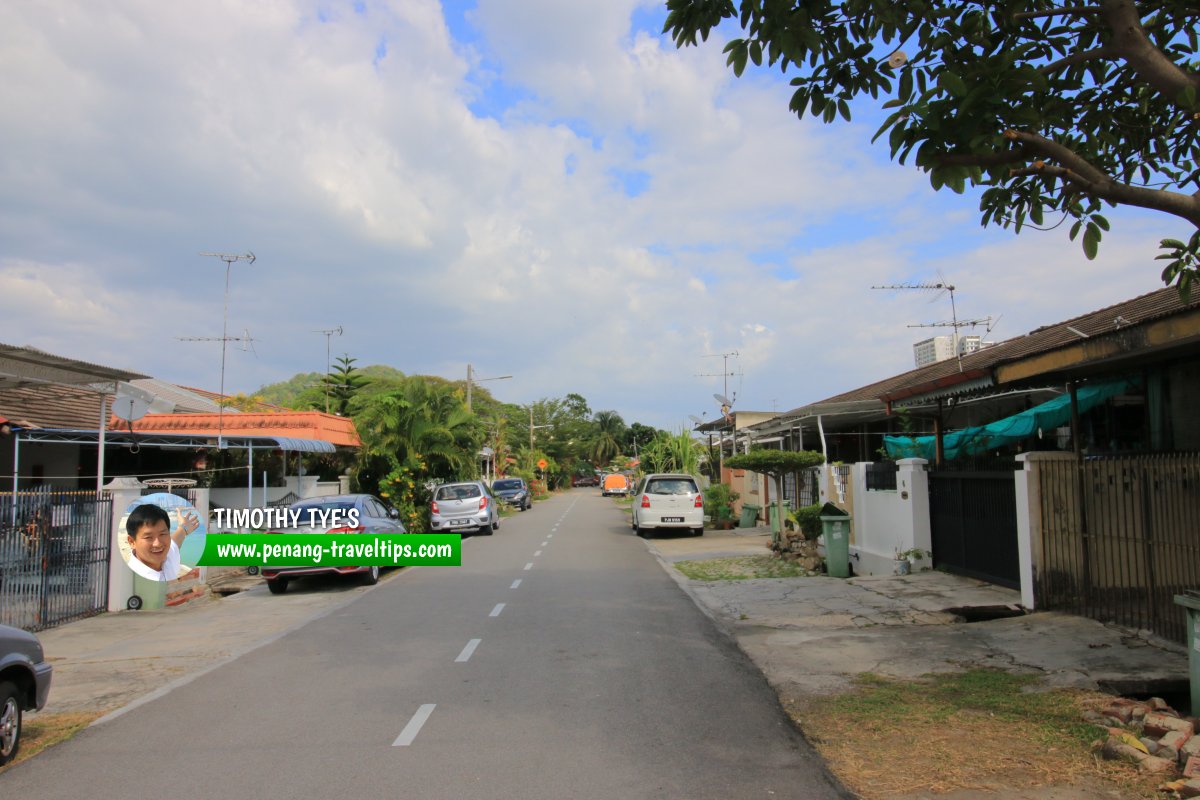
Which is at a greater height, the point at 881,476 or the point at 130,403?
the point at 130,403

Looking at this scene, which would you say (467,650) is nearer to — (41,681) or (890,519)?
(41,681)

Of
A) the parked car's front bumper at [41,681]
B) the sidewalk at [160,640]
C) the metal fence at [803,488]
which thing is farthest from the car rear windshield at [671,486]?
the parked car's front bumper at [41,681]

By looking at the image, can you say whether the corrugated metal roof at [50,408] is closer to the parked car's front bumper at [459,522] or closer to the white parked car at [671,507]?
the parked car's front bumper at [459,522]

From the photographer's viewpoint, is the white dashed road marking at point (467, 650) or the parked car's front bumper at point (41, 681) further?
the white dashed road marking at point (467, 650)

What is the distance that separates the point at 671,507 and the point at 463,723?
1827 cm

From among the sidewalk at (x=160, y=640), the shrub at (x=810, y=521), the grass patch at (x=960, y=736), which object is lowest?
the sidewalk at (x=160, y=640)

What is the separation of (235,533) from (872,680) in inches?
516

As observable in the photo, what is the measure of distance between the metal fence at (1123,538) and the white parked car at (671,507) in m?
14.8

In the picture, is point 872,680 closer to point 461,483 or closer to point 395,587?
point 395,587

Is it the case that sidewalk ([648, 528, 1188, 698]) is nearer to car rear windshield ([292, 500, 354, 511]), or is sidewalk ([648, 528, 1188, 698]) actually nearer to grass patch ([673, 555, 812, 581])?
grass patch ([673, 555, 812, 581])

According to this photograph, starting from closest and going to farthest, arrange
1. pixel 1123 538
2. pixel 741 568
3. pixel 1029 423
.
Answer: pixel 1123 538 < pixel 1029 423 < pixel 741 568

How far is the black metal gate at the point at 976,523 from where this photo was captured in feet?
36.1

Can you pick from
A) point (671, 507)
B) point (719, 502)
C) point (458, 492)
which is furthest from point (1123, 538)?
point (458, 492)

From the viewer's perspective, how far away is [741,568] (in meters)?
16.5
